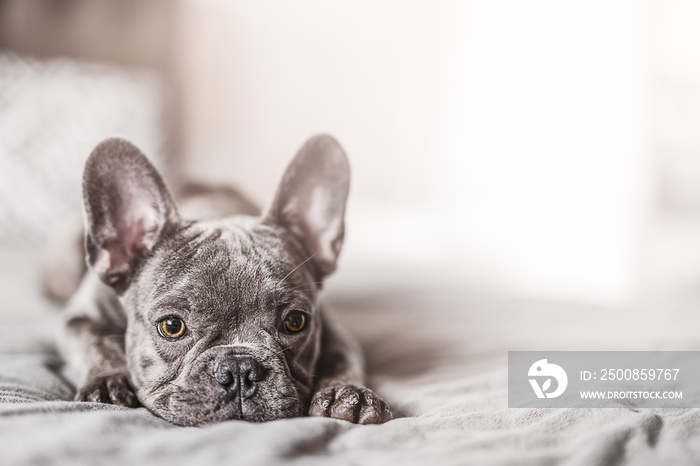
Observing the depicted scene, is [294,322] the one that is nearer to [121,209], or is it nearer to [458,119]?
[121,209]

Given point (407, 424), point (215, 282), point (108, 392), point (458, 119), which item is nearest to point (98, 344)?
point (108, 392)

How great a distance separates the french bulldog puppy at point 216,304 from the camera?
47.0 inches

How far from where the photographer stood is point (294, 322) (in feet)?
4.64

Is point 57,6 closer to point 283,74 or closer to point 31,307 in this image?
point 283,74

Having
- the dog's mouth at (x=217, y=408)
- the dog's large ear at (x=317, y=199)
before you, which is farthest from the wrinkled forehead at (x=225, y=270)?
the dog's mouth at (x=217, y=408)

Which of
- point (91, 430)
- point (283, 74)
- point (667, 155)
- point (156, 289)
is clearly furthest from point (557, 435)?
point (667, 155)

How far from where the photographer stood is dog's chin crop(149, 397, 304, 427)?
1.15 m

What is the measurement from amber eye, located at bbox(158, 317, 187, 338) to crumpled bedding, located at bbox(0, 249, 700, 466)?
212 millimetres

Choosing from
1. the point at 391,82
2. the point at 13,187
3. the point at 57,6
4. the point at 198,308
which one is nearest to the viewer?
the point at 198,308

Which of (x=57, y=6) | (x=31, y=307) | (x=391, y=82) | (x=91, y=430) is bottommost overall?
(x=31, y=307)

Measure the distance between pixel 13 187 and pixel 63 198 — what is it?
23 centimetres

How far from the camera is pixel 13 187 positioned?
2.72 metres

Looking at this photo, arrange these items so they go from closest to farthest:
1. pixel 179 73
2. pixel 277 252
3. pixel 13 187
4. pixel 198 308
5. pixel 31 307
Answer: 1. pixel 198 308
2. pixel 277 252
3. pixel 31 307
4. pixel 13 187
5. pixel 179 73

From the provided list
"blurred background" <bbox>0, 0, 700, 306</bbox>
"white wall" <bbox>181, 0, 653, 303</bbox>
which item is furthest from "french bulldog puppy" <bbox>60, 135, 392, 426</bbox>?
"white wall" <bbox>181, 0, 653, 303</bbox>
